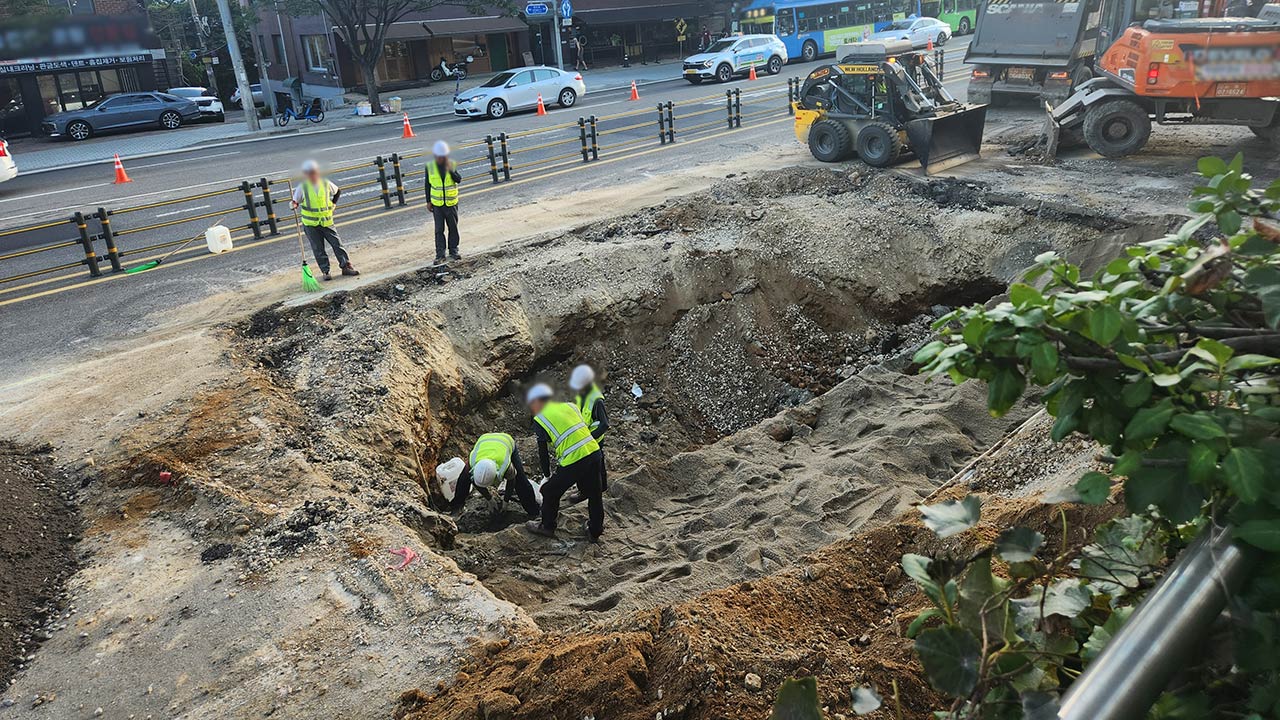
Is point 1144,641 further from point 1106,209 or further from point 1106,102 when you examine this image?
point 1106,102

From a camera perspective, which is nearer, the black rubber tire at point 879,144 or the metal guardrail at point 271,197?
the metal guardrail at point 271,197

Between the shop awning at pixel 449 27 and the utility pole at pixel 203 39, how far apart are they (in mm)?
6693

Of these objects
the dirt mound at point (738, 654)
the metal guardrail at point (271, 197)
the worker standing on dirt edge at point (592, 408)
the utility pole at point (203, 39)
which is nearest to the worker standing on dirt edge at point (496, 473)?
the worker standing on dirt edge at point (592, 408)

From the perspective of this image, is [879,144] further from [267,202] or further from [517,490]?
[517,490]

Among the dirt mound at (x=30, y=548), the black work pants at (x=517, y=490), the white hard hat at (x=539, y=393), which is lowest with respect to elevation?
the black work pants at (x=517, y=490)

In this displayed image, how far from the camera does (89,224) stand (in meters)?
16.5

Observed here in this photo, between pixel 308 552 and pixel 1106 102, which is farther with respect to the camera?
pixel 1106 102

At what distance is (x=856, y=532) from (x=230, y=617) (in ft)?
15.2

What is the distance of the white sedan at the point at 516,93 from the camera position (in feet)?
88.8

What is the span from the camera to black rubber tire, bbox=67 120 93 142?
27.8 meters

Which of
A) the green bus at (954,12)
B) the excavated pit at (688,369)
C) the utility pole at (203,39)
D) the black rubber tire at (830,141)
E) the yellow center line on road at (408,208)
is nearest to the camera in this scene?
the excavated pit at (688,369)

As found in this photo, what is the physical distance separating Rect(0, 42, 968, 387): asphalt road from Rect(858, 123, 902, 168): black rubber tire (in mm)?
3347

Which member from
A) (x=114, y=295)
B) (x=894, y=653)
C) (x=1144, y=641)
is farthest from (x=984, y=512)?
(x=114, y=295)

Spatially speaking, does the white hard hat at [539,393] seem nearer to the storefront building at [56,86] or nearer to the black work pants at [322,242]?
the black work pants at [322,242]
